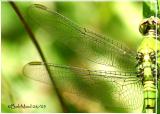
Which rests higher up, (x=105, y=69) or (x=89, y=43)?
(x=89, y=43)

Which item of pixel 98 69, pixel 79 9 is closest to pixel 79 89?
pixel 98 69

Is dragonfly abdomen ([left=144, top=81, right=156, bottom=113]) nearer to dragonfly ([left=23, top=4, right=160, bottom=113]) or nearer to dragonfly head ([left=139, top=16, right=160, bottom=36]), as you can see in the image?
dragonfly ([left=23, top=4, right=160, bottom=113])

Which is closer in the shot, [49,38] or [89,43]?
[89,43]

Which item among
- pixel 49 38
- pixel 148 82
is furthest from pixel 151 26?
pixel 49 38

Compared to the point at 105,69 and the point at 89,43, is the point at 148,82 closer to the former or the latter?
the point at 105,69

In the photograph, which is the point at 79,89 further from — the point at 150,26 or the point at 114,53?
the point at 150,26

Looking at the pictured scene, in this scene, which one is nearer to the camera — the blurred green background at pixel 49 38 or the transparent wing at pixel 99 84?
the transparent wing at pixel 99 84

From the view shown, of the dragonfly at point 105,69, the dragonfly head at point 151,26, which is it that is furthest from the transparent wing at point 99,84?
the dragonfly head at point 151,26

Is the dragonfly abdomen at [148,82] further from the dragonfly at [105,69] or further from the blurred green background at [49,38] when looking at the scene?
the blurred green background at [49,38]
